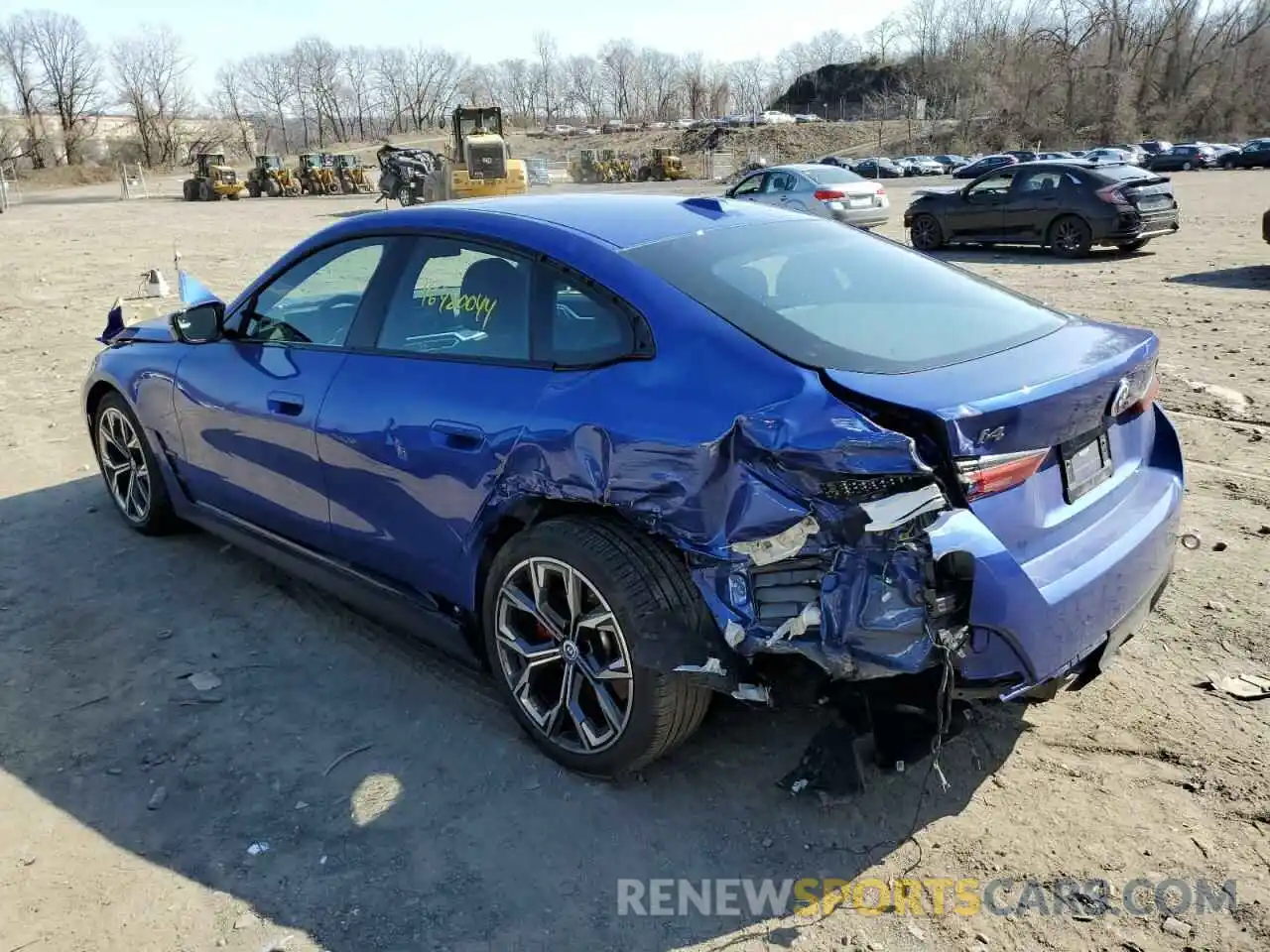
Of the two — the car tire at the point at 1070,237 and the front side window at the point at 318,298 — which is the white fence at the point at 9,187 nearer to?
the car tire at the point at 1070,237

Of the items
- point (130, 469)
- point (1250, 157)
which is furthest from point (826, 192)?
point (1250, 157)

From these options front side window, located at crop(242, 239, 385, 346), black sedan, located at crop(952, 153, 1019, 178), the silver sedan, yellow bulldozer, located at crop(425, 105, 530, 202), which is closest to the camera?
front side window, located at crop(242, 239, 385, 346)

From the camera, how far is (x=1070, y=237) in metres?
15.1

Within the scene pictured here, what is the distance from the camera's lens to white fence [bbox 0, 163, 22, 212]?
39594 mm

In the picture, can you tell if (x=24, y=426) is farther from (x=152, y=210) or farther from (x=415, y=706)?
(x=152, y=210)

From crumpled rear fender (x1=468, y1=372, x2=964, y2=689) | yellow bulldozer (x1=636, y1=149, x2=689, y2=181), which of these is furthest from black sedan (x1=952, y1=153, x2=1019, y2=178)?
crumpled rear fender (x1=468, y1=372, x2=964, y2=689)

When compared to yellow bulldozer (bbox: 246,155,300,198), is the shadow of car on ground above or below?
below

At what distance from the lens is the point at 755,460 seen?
7.84ft

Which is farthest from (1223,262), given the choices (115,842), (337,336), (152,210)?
(152,210)

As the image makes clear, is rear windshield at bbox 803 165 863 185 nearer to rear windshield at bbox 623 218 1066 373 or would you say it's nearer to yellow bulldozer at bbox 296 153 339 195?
rear windshield at bbox 623 218 1066 373

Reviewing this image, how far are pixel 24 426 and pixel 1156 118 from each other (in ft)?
274

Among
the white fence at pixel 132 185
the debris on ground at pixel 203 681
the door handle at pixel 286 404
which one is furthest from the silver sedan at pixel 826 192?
the white fence at pixel 132 185

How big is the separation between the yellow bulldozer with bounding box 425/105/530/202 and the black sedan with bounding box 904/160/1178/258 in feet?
59.6

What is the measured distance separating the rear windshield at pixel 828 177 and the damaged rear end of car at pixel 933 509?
691 inches
